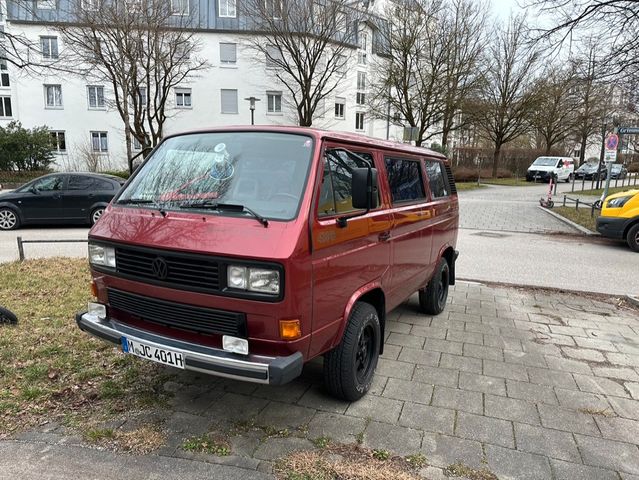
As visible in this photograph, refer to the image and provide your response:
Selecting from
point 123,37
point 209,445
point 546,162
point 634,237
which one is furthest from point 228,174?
point 546,162

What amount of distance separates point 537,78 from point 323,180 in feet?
123

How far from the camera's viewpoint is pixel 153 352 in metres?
3.00

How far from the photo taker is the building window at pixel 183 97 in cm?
3872

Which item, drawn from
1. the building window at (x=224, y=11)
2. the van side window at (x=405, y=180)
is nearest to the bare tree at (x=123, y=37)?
the building window at (x=224, y=11)

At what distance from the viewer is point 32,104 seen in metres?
37.8

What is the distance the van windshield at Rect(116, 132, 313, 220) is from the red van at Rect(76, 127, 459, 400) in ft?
0.03

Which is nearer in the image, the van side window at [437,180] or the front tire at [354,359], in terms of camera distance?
the front tire at [354,359]

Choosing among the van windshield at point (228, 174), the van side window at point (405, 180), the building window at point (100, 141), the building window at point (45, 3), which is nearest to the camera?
the van windshield at point (228, 174)

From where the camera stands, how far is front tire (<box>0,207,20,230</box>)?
12.6m

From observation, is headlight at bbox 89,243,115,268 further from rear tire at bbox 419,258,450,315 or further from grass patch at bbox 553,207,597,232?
grass patch at bbox 553,207,597,232

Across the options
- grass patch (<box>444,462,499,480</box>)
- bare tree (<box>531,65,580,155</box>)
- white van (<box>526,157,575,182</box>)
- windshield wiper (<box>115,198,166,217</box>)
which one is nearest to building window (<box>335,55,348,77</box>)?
bare tree (<box>531,65,580,155</box>)

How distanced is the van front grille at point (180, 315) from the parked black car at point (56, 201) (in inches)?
415

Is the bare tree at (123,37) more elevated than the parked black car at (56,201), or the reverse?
the bare tree at (123,37)

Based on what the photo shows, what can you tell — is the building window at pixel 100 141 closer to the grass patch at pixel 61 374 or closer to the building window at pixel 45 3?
the building window at pixel 45 3
